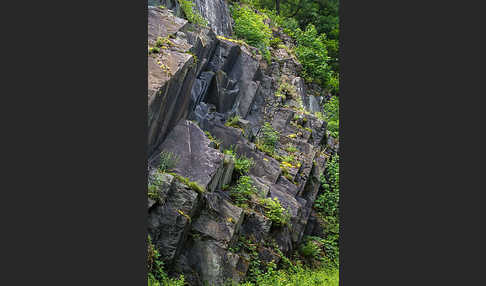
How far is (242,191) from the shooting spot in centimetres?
1037

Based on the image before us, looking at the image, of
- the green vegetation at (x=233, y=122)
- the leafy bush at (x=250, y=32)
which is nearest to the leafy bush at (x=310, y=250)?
the green vegetation at (x=233, y=122)

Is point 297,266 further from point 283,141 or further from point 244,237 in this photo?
point 283,141

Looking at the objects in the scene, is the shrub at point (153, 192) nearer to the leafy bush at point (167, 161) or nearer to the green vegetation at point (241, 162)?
the leafy bush at point (167, 161)

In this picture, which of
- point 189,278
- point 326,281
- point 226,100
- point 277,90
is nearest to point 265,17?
point 277,90

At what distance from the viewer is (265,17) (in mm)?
22562

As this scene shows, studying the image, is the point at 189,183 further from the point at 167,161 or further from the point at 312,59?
the point at 312,59

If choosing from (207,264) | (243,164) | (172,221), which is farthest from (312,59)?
(172,221)

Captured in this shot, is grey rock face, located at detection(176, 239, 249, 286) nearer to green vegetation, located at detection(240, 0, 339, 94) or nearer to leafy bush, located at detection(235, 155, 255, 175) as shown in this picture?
Answer: leafy bush, located at detection(235, 155, 255, 175)

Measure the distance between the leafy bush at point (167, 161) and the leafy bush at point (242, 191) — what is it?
2197mm

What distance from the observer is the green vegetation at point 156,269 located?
284 inches

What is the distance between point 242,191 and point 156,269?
3418 millimetres

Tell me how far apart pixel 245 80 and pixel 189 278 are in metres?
8.24

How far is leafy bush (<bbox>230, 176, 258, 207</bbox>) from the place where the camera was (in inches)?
404

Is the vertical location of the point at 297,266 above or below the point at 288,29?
below
